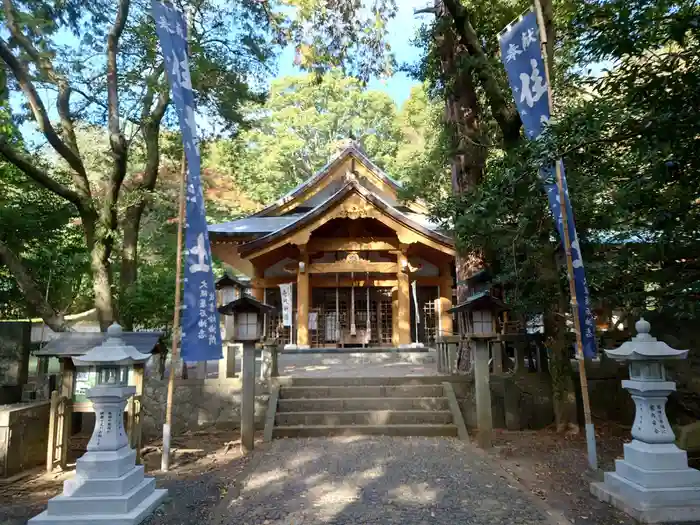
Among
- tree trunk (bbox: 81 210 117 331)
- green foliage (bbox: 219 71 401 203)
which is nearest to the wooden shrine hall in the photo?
tree trunk (bbox: 81 210 117 331)

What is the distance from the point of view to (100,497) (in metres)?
3.88

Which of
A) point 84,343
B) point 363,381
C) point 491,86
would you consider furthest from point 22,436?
point 491,86

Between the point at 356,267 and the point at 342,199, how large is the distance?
89.9 inches

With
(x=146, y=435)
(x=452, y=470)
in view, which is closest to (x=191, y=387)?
(x=146, y=435)

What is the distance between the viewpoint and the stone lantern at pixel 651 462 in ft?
12.7

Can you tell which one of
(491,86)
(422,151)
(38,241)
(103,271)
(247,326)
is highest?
(422,151)

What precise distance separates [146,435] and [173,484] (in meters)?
2.90

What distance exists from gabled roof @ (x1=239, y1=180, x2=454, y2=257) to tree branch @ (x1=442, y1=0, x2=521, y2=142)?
611 cm

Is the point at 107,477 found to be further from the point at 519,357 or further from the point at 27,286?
the point at 519,357

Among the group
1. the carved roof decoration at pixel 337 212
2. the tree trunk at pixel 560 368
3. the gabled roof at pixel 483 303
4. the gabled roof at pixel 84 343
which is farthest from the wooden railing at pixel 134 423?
the carved roof decoration at pixel 337 212

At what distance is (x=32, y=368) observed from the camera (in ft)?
44.5

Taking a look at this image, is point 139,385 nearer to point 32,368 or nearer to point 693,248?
point 693,248

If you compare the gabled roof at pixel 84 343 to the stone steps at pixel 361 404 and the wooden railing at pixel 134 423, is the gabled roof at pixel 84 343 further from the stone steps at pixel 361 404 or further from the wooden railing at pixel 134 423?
the stone steps at pixel 361 404

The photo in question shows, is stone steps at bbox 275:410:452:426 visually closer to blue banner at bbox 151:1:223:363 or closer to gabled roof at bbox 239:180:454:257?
blue banner at bbox 151:1:223:363
